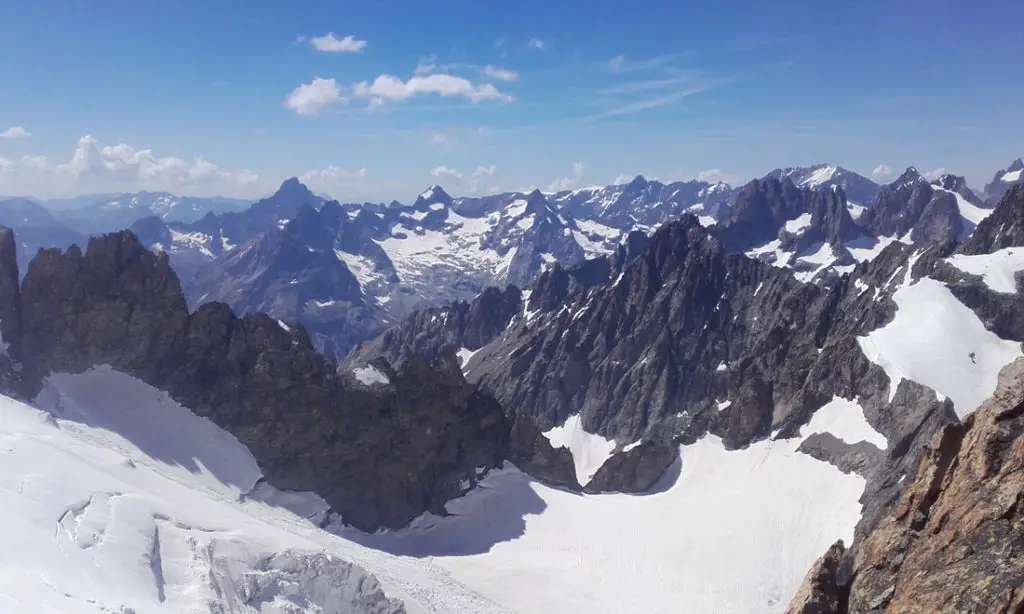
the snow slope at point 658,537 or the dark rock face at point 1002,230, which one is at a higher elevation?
the dark rock face at point 1002,230

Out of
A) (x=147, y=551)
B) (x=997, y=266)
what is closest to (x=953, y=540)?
(x=147, y=551)

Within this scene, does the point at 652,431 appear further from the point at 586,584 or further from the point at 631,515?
the point at 586,584

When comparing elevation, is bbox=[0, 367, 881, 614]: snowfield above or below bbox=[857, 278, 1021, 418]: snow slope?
below

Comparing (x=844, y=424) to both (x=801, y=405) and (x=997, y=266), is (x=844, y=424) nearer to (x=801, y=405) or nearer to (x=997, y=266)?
(x=801, y=405)

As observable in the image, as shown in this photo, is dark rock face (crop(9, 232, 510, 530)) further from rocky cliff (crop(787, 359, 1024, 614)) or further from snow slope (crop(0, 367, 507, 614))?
rocky cliff (crop(787, 359, 1024, 614))

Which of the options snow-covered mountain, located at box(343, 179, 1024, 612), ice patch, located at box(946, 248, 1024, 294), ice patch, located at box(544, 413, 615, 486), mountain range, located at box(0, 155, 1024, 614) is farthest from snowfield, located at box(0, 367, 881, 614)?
ice patch, located at box(544, 413, 615, 486)

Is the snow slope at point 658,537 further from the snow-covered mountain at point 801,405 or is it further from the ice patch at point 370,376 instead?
the ice patch at point 370,376

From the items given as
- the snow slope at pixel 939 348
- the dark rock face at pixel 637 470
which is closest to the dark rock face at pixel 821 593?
the snow slope at pixel 939 348

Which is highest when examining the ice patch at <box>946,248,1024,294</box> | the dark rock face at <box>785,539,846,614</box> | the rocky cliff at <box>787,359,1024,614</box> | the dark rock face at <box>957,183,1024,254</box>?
the dark rock face at <box>957,183,1024,254</box>
